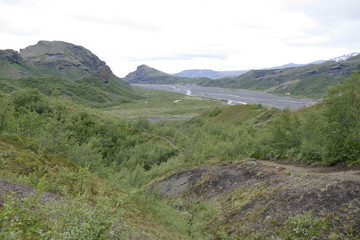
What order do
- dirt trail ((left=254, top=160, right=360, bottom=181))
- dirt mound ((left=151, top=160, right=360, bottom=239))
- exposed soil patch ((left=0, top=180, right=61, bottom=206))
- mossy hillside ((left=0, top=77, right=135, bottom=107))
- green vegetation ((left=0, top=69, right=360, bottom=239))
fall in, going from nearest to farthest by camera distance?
green vegetation ((left=0, top=69, right=360, bottom=239)) → exposed soil patch ((left=0, top=180, right=61, bottom=206)) → dirt mound ((left=151, top=160, right=360, bottom=239)) → dirt trail ((left=254, top=160, right=360, bottom=181)) → mossy hillside ((left=0, top=77, right=135, bottom=107))

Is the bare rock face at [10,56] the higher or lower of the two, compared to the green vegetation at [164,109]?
higher

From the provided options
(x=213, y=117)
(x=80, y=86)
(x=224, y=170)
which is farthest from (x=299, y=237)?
(x=80, y=86)

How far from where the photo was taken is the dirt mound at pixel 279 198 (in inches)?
371

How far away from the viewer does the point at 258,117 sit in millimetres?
44969

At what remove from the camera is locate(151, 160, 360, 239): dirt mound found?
30.9 ft

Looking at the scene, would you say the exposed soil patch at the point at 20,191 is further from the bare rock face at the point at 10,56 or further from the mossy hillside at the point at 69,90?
the bare rock face at the point at 10,56

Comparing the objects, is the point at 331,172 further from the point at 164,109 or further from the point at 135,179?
the point at 164,109

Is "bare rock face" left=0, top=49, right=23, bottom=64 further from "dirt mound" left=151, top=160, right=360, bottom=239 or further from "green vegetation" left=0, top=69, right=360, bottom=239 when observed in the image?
"dirt mound" left=151, top=160, right=360, bottom=239

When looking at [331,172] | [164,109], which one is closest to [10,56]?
[164,109]

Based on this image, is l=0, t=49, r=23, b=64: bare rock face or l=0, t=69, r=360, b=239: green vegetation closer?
l=0, t=69, r=360, b=239: green vegetation

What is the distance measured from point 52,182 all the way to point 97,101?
460 feet

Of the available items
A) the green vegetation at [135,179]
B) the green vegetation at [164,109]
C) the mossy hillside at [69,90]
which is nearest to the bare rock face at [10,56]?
the mossy hillside at [69,90]

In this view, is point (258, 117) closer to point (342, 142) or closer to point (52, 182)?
point (342, 142)

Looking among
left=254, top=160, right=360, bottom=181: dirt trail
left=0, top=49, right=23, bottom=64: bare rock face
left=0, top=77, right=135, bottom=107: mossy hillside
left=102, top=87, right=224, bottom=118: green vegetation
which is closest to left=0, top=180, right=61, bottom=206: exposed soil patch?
left=254, top=160, right=360, bottom=181: dirt trail
